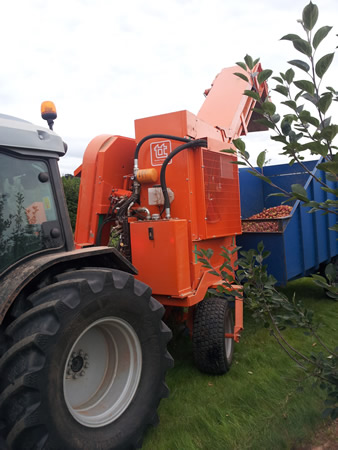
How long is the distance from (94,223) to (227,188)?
135 centimetres

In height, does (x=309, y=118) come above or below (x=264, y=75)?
below

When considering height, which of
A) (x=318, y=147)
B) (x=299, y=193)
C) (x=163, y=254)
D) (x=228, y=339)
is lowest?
(x=228, y=339)

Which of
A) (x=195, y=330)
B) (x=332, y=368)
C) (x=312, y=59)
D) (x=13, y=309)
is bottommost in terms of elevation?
(x=195, y=330)

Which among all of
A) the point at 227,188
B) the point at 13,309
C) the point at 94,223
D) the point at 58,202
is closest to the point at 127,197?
the point at 94,223

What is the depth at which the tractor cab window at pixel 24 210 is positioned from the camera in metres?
1.96

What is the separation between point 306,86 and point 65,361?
5.30ft

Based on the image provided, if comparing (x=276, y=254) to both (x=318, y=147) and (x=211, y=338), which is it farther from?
(x=318, y=147)

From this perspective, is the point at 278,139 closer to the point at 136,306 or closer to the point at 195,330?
the point at 136,306

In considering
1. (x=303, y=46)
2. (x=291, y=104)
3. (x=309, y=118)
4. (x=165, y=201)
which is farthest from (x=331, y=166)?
(x=165, y=201)

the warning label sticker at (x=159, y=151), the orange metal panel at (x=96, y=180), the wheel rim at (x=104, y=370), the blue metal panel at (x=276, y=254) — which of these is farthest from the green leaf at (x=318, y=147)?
the blue metal panel at (x=276, y=254)

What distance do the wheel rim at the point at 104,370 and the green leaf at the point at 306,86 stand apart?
1529 millimetres

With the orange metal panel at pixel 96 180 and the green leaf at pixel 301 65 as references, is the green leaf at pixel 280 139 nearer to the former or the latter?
the green leaf at pixel 301 65

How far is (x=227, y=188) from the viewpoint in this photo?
12.0 ft

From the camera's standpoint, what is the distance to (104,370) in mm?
2322
